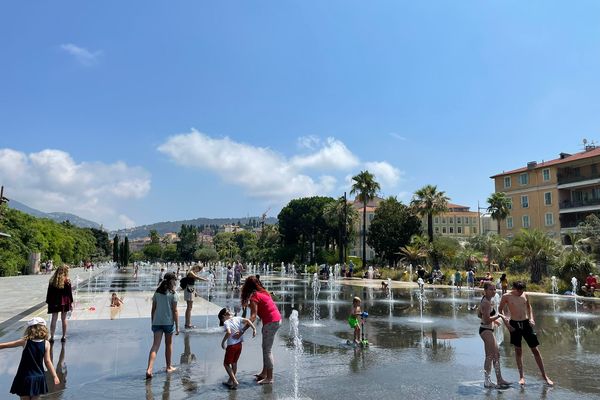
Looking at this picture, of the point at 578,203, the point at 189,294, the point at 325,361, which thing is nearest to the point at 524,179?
the point at 578,203

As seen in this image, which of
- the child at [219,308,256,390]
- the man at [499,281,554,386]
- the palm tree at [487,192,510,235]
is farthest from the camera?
the palm tree at [487,192,510,235]

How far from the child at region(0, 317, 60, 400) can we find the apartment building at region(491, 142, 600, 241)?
59.8 meters

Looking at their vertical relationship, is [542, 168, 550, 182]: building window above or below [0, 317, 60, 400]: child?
above

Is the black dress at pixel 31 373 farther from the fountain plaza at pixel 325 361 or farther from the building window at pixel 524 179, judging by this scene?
the building window at pixel 524 179

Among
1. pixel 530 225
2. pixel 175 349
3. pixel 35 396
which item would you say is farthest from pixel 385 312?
pixel 530 225

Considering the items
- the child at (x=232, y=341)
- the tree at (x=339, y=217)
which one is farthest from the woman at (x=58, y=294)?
the tree at (x=339, y=217)

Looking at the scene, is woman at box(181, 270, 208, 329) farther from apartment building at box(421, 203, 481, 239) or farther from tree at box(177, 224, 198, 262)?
tree at box(177, 224, 198, 262)

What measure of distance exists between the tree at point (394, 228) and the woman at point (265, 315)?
2026 inches

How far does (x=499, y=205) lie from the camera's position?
62656mm

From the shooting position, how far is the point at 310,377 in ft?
24.8

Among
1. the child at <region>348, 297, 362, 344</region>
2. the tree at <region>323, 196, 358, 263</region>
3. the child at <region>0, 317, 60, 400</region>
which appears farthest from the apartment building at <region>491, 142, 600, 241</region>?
the child at <region>0, 317, 60, 400</region>

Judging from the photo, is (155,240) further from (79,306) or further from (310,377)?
(310,377)

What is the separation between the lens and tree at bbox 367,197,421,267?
189ft

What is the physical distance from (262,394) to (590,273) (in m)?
24.7
